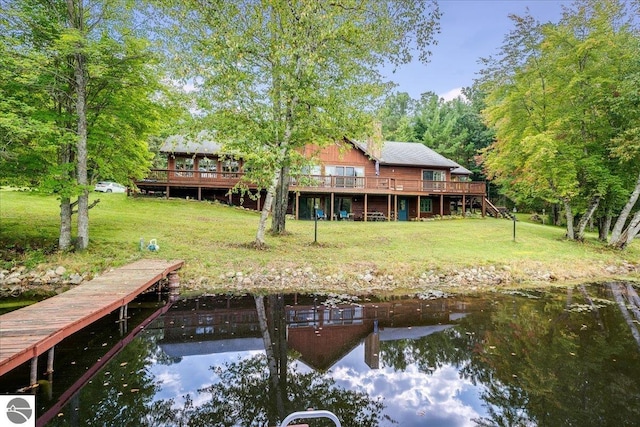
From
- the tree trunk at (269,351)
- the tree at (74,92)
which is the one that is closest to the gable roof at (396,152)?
the tree at (74,92)

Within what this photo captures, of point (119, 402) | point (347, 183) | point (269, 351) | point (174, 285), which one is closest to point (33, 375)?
point (119, 402)

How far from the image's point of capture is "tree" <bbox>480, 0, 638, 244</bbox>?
15008mm

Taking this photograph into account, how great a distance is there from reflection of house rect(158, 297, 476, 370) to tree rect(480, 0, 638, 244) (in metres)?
11.5

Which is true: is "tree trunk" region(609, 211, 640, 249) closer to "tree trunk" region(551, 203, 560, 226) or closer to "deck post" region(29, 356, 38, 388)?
"tree trunk" region(551, 203, 560, 226)

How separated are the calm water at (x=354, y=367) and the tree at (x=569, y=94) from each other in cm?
998

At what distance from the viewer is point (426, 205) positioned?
88.8 ft

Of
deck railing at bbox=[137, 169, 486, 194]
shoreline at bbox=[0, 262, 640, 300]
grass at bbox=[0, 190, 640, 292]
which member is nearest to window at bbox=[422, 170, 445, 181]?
deck railing at bbox=[137, 169, 486, 194]

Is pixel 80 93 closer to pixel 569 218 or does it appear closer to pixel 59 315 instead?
pixel 59 315

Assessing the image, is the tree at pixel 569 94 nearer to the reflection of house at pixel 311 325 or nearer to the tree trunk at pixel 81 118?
the reflection of house at pixel 311 325

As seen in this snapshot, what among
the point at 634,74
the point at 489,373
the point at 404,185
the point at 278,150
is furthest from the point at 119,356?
the point at 404,185

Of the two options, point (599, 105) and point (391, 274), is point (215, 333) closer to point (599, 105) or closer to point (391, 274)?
point (391, 274)

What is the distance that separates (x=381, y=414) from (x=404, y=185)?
71.0ft

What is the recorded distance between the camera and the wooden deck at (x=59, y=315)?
161 inches

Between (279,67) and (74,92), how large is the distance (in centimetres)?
641
